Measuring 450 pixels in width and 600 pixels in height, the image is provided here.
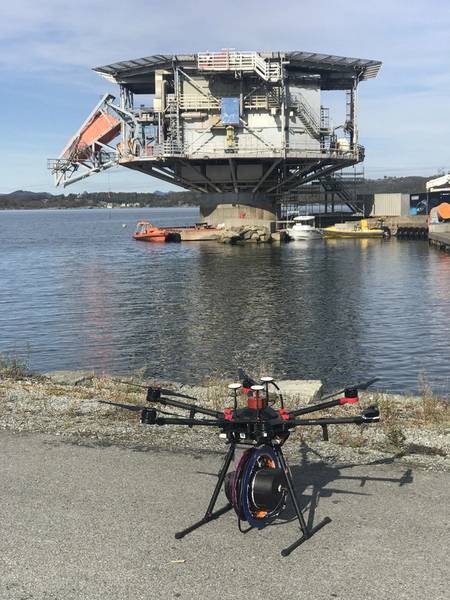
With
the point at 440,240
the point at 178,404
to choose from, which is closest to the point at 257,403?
the point at 178,404

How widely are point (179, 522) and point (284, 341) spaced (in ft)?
68.2

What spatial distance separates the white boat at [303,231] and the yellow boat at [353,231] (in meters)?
1.46

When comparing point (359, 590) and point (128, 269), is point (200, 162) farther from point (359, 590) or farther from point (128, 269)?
point (359, 590)

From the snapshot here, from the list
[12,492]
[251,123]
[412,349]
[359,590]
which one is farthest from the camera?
[251,123]

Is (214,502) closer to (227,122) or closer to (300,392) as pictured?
(300,392)

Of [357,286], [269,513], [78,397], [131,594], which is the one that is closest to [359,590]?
[269,513]

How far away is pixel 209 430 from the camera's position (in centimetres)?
959

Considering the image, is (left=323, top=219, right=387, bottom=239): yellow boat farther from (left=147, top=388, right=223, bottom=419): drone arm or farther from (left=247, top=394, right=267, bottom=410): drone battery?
(left=247, top=394, right=267, bottom=410): drone battery

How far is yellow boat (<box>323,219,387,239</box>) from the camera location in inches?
3403

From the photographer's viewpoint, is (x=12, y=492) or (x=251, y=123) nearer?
(x=12, y=492)

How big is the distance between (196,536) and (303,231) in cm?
8154

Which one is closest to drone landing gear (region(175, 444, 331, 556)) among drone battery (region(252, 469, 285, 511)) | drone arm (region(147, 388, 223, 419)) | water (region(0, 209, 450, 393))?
drone battery (region(252, 469, 285, 511))

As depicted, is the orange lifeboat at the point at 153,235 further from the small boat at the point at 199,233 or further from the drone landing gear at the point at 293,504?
the drone landing gear at the point at 293,504

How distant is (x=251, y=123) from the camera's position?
253 ft
